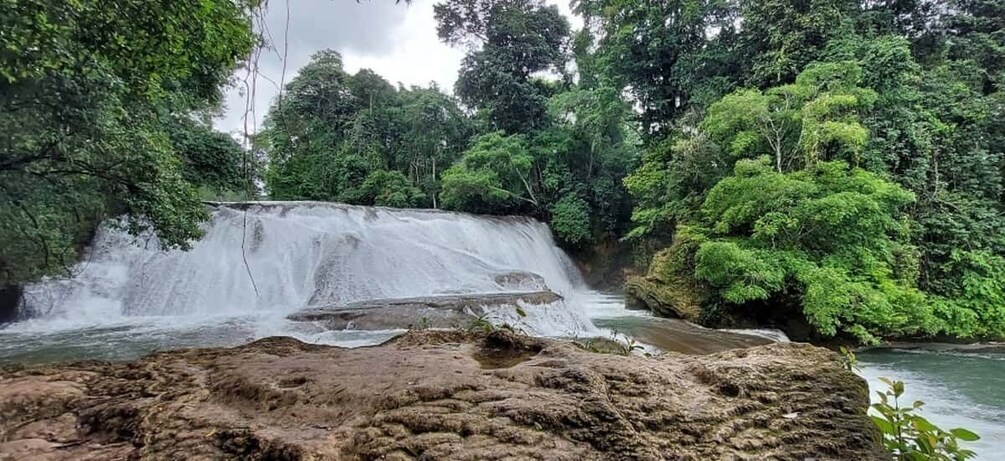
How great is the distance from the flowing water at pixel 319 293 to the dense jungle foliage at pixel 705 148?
86 cm

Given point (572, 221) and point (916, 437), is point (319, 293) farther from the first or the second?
point (916, 437)

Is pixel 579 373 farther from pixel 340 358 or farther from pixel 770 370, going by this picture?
pixel 340 358

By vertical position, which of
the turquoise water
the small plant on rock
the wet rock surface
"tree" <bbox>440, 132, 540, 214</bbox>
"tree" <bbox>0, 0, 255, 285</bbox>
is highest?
"tree" <bbox>440, 132, 540, 214</bbox>

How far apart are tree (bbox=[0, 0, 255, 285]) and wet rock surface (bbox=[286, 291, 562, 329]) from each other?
2.03 metres

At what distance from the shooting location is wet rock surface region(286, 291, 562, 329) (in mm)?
6391

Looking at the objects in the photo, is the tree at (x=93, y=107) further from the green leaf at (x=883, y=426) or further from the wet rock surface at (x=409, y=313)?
the green leaf at (x=883, y=426)

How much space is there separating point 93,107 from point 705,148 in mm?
9040

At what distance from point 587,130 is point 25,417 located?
14.6 meters

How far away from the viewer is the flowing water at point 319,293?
5.52 meters

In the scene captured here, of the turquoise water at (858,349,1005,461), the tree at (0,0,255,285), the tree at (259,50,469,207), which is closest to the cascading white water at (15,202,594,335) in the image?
the tree at (0,0,255,285)

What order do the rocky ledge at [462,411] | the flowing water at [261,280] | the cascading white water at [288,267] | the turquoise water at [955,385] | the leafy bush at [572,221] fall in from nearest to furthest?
the rocky ledge at [462,411] < the turquoise water at [955,385] < the flowing water at [261,280] < the cascading white water at [288,267] < the leafy bush at [572,221]

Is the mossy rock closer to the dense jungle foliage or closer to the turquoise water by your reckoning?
the dense jungle foliage

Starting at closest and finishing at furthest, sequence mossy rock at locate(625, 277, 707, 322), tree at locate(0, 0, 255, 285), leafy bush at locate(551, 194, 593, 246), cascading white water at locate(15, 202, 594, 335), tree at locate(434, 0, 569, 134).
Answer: tree at locate(0, 0, 255, 285) → cascading white water at locate(15, 202, 594, 335) → mossy rock at locate(625, 277, 707, 322) → leafy bush at locate(551, 194, 593, 246) → tree at locate(434, 0, 569, 134)

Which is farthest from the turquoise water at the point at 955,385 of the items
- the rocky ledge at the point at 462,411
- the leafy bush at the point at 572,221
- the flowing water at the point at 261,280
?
the leafy bush at the point at 572,221
